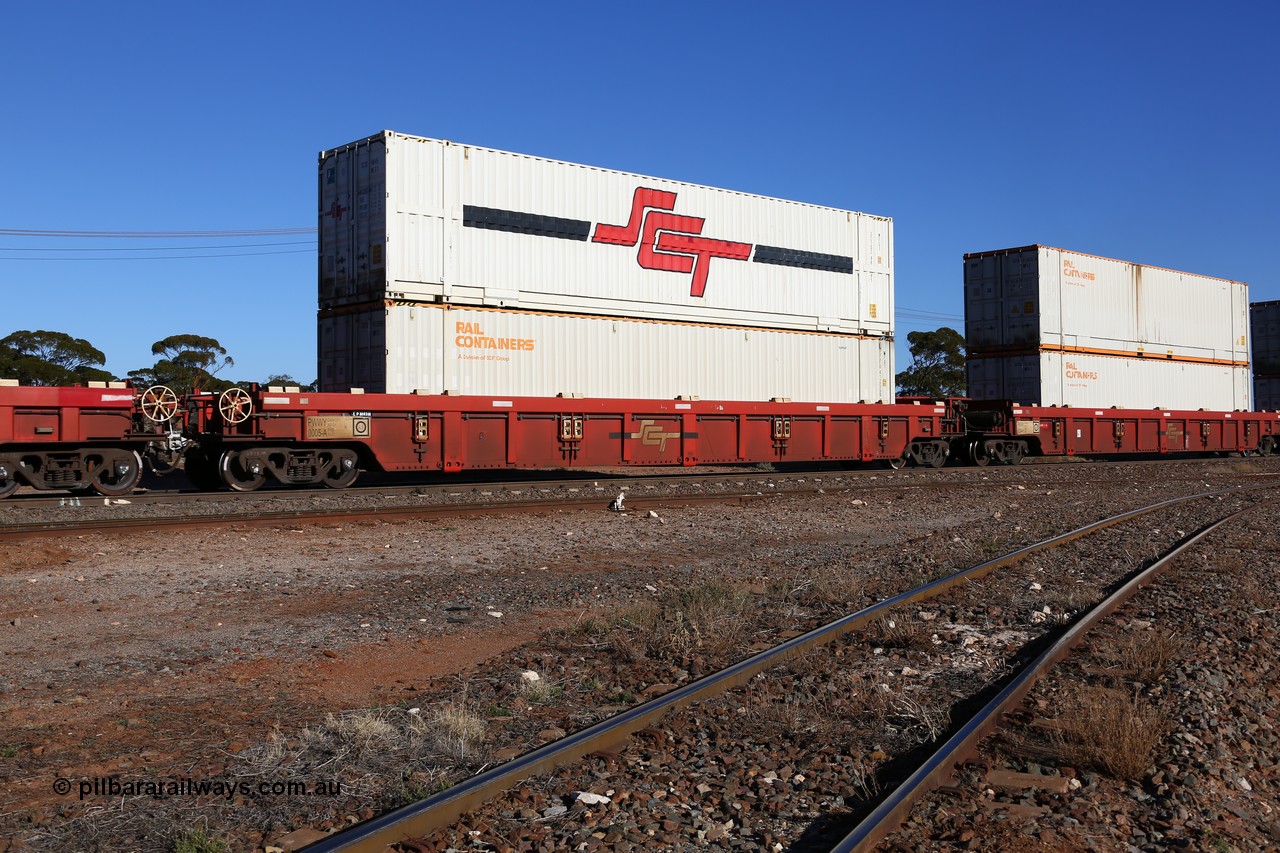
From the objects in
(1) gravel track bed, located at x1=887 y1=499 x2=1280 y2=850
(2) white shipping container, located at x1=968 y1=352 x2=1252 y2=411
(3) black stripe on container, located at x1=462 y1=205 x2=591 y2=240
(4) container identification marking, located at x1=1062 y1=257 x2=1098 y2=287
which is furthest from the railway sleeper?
(4) container identification marking, located at x1=1062 y1=257 x2=1098 y2=287

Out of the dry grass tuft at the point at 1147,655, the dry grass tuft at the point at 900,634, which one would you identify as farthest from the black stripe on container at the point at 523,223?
the dry grass tuft at the point at 1147,655

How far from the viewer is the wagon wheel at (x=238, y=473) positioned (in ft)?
51.4

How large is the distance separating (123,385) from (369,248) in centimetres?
443

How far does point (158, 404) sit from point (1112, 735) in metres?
14.8

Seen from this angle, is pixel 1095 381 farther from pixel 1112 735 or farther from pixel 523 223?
pixel 1112 735

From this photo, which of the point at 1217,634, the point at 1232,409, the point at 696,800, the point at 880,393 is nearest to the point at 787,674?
the point at 696,800

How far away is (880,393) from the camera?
23.3 meters

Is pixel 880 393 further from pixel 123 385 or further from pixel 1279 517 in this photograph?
pixel 123 385

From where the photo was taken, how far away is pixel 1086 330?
2761cm

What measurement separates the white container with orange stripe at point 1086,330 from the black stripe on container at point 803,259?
7199 millimetres

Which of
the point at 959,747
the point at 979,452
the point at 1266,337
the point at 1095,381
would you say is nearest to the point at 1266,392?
the point at 1266,337

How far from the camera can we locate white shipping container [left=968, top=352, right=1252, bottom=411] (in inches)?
1053

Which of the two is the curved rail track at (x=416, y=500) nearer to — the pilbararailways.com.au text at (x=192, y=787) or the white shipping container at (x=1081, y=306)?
the white shipping container at (x=1081, y=306)

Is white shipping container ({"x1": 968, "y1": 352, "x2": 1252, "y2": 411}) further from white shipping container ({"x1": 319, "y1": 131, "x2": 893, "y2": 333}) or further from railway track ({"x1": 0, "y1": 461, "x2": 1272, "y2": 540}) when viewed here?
white shipping container ({"x1": 319, "y1": 131, "x2": 893, "y2": 333})
